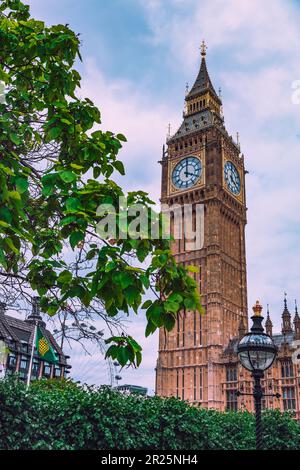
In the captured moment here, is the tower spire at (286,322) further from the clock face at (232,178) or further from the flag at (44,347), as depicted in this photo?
the flag at (44,347)

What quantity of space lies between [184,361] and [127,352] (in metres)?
63.0

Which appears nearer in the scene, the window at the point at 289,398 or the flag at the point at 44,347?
the flag at the point at 44,347

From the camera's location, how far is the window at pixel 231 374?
63375mm

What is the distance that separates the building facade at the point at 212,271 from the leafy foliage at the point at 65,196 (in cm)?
5462

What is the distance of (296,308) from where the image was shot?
212 ft

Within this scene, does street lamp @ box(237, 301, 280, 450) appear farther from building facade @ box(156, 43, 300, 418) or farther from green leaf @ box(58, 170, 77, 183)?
building facade @ box(156, 43, 300, 418)

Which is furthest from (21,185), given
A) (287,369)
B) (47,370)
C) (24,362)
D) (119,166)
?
(47,370)

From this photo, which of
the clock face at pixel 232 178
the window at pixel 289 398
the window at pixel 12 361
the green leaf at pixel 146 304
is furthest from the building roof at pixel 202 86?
the green leaf at pixel 146 304

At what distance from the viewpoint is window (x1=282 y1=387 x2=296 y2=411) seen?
195ft

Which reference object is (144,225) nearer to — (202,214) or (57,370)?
(202,214)

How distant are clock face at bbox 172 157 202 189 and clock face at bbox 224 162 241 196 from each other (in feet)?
13.8

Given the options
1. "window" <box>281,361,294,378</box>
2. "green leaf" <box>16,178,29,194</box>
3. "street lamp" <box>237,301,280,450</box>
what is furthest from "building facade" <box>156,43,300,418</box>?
"green leaf" <box>16,178,29,194</box>

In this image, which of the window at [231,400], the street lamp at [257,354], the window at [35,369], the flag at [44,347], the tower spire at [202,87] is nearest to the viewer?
the street lamp at [257,354]

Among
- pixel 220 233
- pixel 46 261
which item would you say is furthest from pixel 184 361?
pixel 46 261
